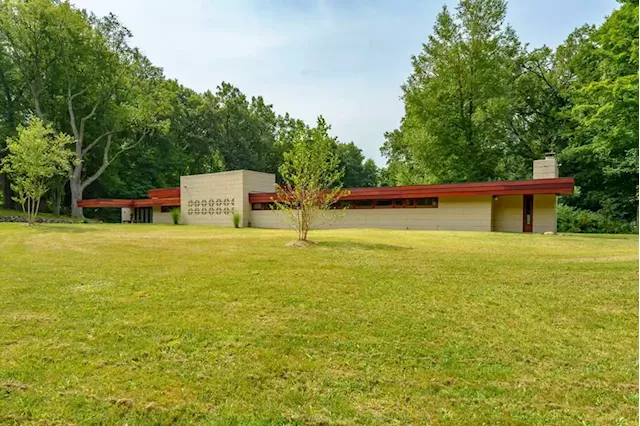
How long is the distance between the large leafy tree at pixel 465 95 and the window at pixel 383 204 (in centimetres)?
740

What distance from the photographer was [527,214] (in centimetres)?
2117

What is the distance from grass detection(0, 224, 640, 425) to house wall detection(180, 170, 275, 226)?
21.5 meters

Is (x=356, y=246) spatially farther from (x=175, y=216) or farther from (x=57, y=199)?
(x=57, y=199)

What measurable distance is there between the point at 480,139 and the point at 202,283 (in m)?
28.1

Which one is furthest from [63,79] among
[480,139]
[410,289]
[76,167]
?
[410,289]

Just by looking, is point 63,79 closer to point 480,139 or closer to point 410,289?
point 480,139

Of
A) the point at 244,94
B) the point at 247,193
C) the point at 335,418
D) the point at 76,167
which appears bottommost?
the point at 335,418

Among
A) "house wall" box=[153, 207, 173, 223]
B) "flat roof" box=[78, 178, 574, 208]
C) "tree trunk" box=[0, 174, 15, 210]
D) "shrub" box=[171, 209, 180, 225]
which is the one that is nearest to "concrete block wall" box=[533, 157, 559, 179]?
"flat roof" box=[78, 178, 574, 208]

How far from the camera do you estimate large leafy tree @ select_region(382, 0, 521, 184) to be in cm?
2883

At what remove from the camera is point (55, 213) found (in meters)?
38.9

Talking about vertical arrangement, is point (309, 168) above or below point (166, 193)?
above

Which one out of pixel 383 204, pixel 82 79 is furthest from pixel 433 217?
pixel 82 79

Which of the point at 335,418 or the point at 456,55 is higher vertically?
Result: the point at 456,55

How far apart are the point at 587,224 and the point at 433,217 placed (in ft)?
33.2
